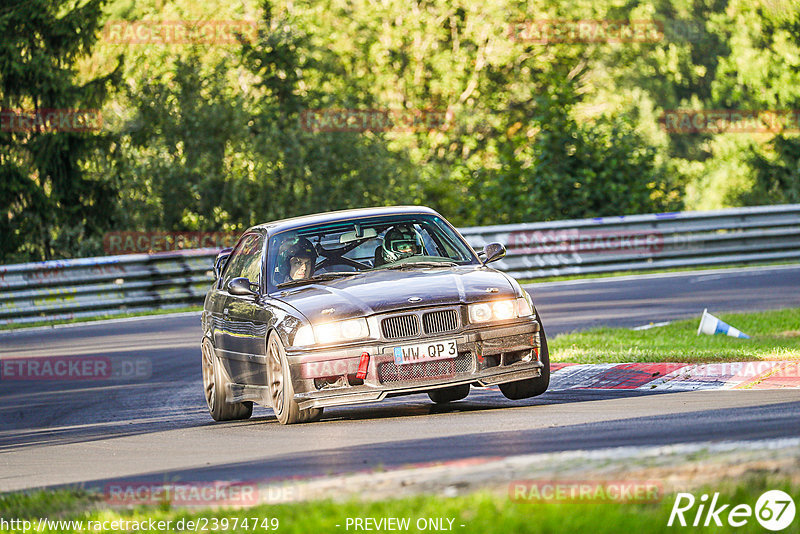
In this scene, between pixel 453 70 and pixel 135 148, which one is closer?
pixel 135 148

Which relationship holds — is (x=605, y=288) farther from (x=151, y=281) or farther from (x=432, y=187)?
(x=432, y=187)

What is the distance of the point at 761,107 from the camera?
147 ft

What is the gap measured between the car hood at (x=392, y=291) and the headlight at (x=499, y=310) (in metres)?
0.05

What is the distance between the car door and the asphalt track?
18.1 inches

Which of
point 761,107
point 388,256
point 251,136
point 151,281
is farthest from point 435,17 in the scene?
point 388,256

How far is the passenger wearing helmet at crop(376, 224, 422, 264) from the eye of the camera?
415 inches

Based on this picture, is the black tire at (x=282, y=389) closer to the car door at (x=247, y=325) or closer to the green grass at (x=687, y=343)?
the car door at (x=247, y=325)

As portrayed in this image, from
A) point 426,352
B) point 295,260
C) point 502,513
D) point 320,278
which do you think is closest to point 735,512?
point 502,513

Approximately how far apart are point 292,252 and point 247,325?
69 cm

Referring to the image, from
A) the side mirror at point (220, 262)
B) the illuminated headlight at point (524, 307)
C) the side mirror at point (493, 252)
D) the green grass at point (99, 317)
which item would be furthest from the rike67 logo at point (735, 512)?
the green grass at point (99, 317)

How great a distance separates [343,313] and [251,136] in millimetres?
22768

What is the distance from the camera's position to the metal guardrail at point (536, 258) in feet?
72.7

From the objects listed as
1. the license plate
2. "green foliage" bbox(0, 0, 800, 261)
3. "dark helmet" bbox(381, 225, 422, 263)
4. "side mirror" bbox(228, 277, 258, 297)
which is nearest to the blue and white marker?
"dark helmet" bbox(381, 225, 422, 263)

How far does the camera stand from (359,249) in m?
10.6
